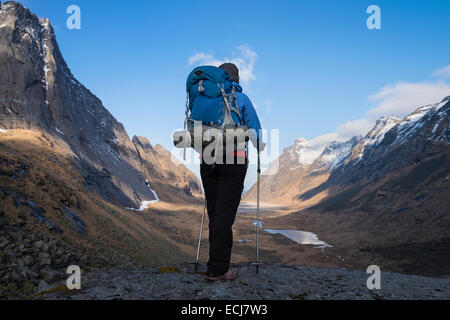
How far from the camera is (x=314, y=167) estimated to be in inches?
5871

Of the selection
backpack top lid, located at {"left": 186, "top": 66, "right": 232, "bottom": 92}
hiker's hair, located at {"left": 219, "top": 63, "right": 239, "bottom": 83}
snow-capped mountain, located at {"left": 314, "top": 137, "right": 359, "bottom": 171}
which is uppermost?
snow-capped mountain, located at {"left": 314, "top": 137, "right": 359, "bottom": 171}

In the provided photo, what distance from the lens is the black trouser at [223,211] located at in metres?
3.76

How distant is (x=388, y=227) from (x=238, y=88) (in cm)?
3117

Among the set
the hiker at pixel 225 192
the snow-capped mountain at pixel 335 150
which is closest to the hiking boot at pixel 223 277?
the hiker at pixel 225 192

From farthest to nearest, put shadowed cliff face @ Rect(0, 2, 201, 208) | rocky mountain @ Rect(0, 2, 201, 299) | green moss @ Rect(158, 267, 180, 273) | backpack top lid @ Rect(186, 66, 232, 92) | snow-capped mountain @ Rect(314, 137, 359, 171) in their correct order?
snow-capped mountain @ Rect(314, 137, 359, 171), shadowed cliff face @ Rect(0, 2, 201, 208), rocky mountain @ Rect(0, 2, 201, 299), green moss @ Rect(158, 267, 180, 273), backpack top lid @ Rect(186, 66, 232, 92)

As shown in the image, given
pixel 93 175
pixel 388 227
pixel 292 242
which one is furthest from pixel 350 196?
pixel 93 175

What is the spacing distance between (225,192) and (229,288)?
130 centimetres

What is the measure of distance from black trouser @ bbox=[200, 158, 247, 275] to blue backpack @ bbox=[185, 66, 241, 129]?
0.65 metres

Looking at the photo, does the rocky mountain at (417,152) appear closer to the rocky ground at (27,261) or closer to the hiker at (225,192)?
the hiker at (225,192)

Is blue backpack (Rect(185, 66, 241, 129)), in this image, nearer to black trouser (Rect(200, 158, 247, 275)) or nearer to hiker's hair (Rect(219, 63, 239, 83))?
hiker's hair (Rect(219, 63, 239, 83))

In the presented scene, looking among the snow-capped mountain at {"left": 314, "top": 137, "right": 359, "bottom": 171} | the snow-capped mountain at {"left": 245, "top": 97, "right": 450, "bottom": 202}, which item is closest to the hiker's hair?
the snow-capped mountain at {"left": 245, "top": 97, "right": 450, "bottom": 202}

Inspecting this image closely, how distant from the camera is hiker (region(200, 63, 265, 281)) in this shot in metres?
3.77

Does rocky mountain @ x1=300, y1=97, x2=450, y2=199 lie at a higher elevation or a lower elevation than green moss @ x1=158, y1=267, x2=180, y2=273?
higher

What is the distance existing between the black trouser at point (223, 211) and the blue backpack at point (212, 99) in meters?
0.65
